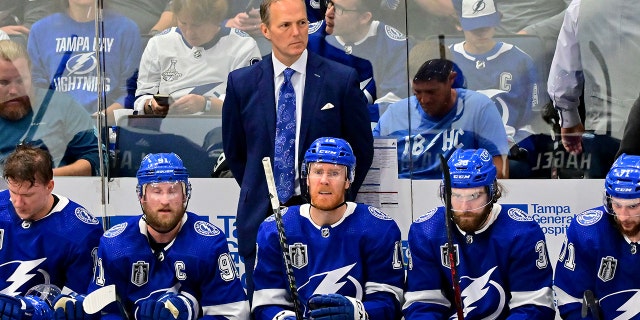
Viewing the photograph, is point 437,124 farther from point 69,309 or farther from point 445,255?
point 69,309

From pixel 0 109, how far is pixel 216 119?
120 centimetres

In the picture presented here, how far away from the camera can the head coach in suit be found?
6.41m

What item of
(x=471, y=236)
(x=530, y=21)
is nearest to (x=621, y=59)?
(x=530, y=21)

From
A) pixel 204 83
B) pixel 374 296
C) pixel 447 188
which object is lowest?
pixel 374 296

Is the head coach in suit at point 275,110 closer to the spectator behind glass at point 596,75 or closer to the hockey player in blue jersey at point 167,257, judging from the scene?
the hockey player in blue jersey at point 167,257

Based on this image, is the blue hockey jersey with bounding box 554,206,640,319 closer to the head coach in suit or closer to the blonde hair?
the head coach in suit

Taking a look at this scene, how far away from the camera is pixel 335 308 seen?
17.9ft

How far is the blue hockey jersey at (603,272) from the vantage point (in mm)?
5562

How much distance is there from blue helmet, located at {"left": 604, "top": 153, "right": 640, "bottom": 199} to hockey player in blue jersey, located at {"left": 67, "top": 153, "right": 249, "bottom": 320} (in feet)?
5.38

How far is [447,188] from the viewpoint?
5.52 m

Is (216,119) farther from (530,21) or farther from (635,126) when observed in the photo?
(635,126)

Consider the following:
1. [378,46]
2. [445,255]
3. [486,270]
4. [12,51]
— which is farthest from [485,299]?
[12,51]

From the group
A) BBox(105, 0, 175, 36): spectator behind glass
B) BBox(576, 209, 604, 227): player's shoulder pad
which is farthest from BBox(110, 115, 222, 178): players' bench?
BBox(576, 209, 604, 227): player's shoulder pad

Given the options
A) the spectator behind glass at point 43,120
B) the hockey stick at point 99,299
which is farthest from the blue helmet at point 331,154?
the spectator behind glass at point 43,120
